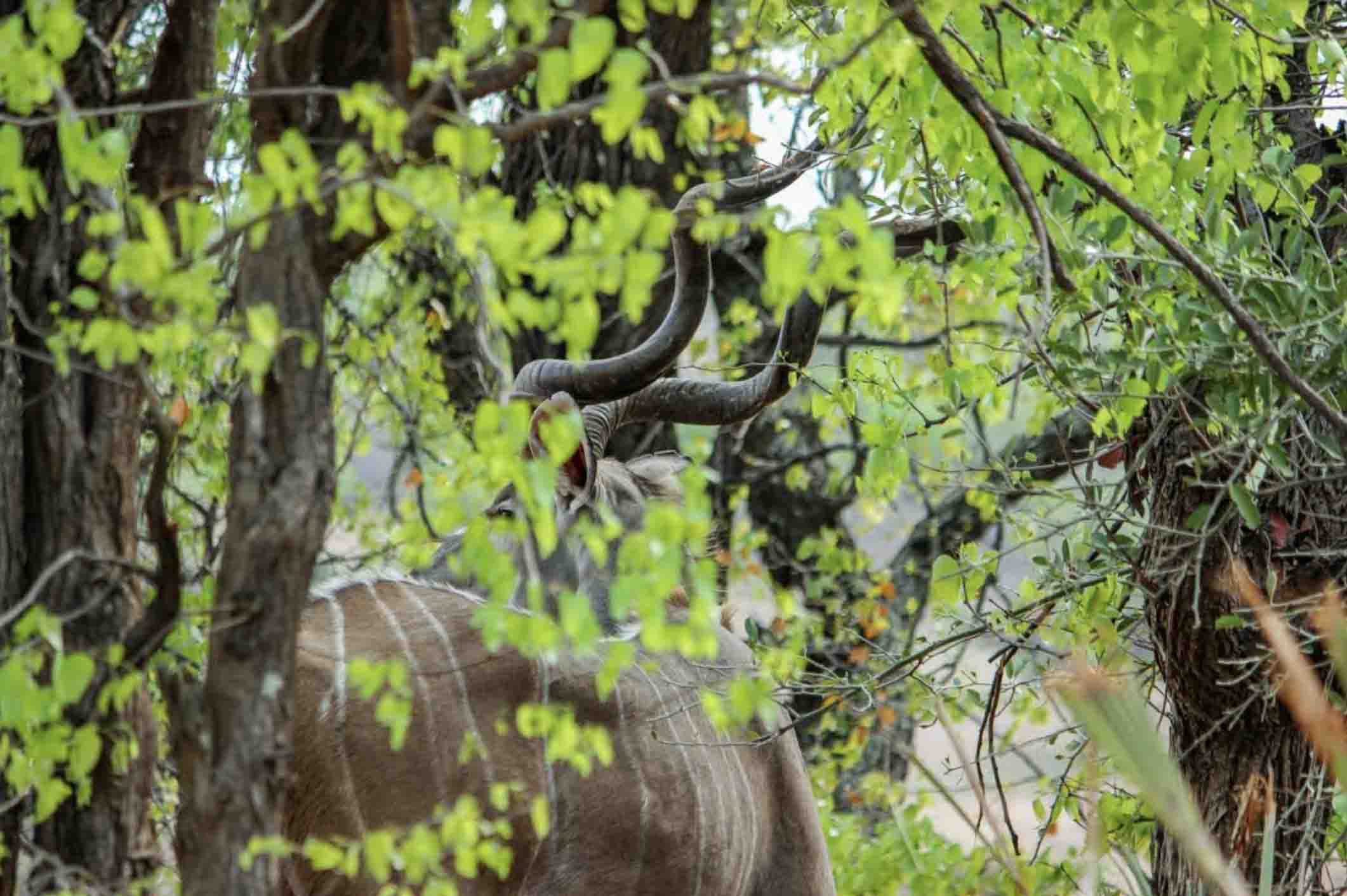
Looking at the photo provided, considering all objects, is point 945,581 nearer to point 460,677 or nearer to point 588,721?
point 588,721

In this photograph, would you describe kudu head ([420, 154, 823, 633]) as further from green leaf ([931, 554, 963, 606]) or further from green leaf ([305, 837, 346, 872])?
green leaf ([305, 837, 346, 872])

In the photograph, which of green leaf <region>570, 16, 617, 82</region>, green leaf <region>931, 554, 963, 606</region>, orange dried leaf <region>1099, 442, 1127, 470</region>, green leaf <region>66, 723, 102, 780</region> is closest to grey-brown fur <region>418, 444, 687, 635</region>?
green leaf <region>931, 554, 963, 606</region>

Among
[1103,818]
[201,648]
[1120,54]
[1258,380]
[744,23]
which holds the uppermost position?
[744,23]

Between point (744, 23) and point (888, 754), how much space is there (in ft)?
9.67

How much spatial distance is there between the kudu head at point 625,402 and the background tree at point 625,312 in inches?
7.4

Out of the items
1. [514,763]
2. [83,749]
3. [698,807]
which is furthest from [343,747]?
[83,749]

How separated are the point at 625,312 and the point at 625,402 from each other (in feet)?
3.30

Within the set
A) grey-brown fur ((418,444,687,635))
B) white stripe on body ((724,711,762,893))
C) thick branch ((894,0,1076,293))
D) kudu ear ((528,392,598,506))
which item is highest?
thick branch ((894,0,1076,293))

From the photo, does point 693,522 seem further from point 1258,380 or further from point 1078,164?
point 1258,380

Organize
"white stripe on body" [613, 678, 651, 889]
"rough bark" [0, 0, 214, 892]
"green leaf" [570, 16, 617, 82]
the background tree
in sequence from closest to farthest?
"green leaf" [570, 16, 617, 82]
the background tree
"rough bark" [0, 0, 214, 892]
"white stripe on body" [613, 678, 651, 889]

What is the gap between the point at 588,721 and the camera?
2.99 m

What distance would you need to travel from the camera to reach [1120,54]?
238cm

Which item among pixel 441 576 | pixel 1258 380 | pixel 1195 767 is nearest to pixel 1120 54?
pixel 1258 380

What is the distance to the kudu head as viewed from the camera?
315 centimetres
